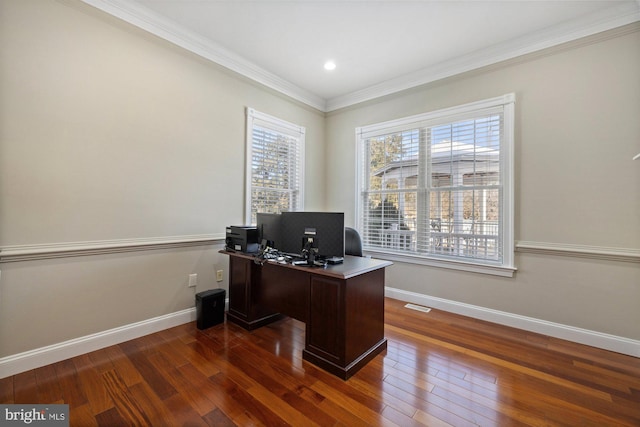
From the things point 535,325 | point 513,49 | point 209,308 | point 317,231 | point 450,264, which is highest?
point 513,49

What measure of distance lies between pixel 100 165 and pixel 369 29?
2743 mm

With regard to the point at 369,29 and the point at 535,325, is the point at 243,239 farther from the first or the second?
the point at 535,325

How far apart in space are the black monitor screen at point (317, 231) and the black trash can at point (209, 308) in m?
0.92

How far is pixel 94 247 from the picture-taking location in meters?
2.27

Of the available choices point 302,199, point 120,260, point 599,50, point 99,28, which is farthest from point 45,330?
point 599,50

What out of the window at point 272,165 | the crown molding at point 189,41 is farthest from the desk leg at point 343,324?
the crown molding at point 189,41

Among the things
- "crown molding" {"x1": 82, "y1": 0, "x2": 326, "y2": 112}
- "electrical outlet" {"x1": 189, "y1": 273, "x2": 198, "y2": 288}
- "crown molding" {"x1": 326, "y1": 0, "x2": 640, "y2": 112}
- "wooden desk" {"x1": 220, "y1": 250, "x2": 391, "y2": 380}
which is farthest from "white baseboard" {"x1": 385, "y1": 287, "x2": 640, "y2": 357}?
"crown molding" {"x1": 82, "y1": 0, "x2": 326, "y2": 112}

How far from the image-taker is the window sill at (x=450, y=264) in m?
2.89

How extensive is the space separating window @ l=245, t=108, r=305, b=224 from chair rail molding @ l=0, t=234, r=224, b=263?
760 millimetres

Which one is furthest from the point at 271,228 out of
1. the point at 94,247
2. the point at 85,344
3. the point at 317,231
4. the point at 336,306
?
the point at 85,344

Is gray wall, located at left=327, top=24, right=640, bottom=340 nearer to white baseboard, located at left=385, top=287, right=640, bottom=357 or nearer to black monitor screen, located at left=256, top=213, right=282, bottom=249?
white baseboard, located at left=385, top=287, right=640, bottom=357

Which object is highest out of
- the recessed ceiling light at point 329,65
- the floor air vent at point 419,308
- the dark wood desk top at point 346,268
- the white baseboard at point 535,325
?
the recessed ceiling light at point 329,65

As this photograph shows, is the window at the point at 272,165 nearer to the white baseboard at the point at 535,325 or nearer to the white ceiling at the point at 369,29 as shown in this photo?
the white ceiling at the point at 369,29

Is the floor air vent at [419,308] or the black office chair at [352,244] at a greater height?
the black office chair at [352,244]
